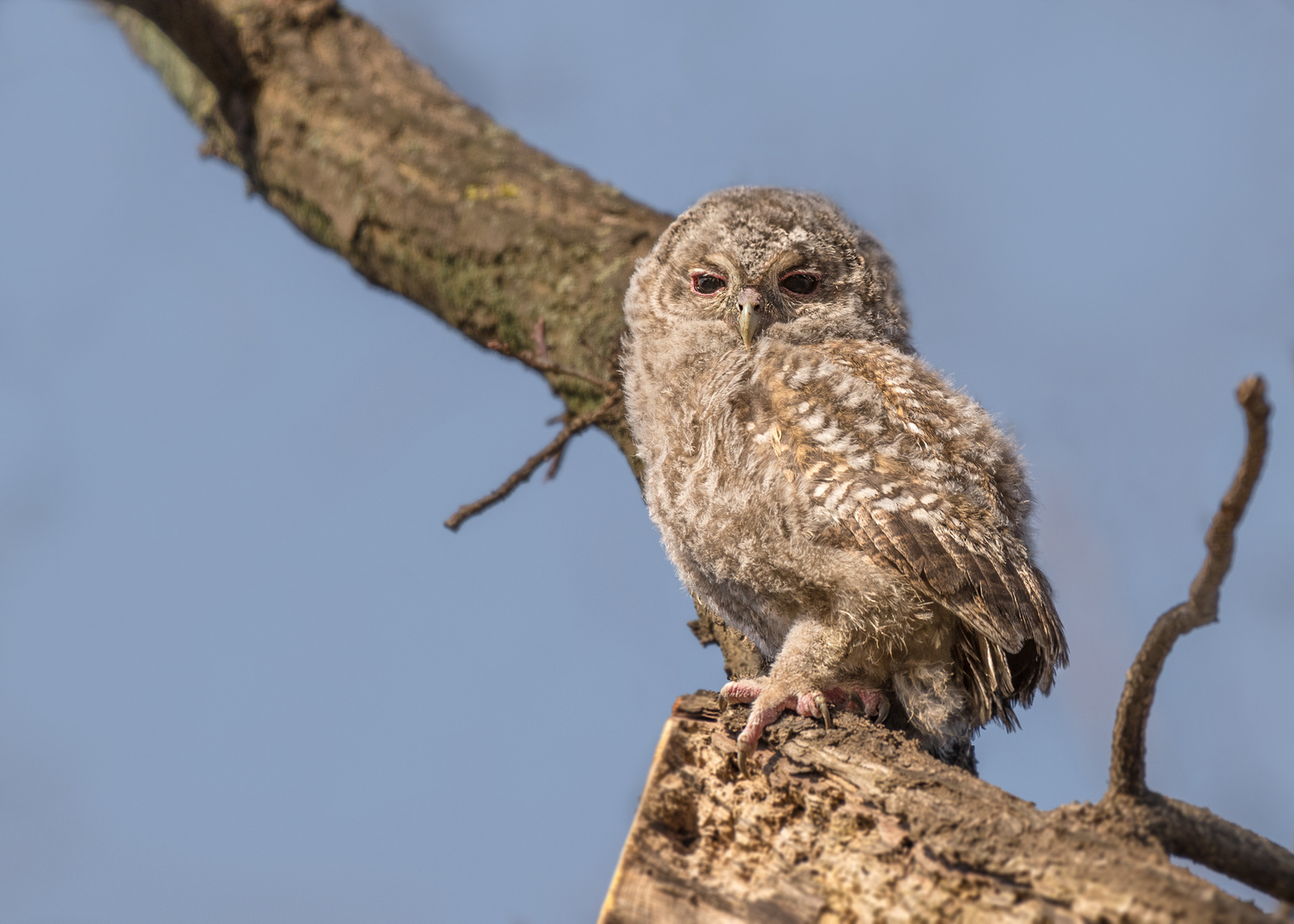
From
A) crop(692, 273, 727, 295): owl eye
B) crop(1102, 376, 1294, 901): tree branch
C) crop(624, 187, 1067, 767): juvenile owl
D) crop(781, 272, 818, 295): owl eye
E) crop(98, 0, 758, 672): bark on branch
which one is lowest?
crop(1102, 376, 1294, 901): tree branch

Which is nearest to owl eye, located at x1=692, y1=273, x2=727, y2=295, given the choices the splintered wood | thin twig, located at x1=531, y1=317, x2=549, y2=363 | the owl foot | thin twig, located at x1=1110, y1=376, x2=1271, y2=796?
thin twig, located at x1=531, y1=317, x2=549, y2=363

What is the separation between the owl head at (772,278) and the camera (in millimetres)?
3172

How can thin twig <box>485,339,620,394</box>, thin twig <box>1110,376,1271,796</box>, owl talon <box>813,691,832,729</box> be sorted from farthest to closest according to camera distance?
thin twig <box>485,339,620,394</box> < owl talon <box>813,691,832,729</box> < thin twig <box>1110,376,1271,796</box>

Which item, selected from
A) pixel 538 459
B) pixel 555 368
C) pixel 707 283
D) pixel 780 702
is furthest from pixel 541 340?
pixel 780 702

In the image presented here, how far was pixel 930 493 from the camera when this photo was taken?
2545mm

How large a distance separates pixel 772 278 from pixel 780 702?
1387 mm

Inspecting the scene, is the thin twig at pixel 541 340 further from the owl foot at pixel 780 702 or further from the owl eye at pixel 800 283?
the owl foot at pixel 780 702

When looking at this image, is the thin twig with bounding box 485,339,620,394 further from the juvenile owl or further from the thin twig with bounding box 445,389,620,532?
the juvenile owl

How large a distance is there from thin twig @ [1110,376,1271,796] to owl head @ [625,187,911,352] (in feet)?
5.51

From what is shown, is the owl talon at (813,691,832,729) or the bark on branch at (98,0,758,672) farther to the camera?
the bark on branch at (98,0,758,672)

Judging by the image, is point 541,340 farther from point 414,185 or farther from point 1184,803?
point 1184,803

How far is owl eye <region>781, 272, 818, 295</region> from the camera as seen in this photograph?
3223 mm

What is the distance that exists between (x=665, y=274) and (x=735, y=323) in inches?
14.2

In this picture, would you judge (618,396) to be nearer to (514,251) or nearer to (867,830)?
(514,251)
